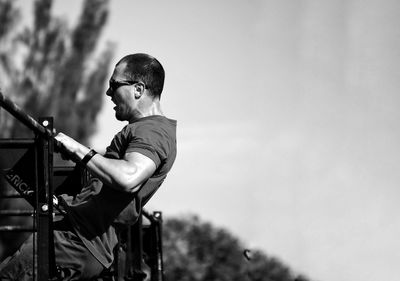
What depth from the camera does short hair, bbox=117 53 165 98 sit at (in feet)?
10.7

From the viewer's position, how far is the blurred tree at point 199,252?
2139 centimetres

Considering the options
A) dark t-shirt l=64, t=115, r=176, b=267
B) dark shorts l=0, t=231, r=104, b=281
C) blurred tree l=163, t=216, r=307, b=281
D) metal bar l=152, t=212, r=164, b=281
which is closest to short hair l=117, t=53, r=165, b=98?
dark t-shirt l=64, t=115, r=176, b=267

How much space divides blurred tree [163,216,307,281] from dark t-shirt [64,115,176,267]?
17.3 metres

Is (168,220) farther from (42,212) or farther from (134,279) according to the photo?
(42,212)

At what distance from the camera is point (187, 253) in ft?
74.2

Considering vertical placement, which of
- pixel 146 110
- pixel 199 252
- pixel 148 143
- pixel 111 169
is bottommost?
pixel 111 169

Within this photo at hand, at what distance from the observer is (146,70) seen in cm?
327

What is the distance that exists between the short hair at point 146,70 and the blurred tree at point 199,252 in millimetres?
17233

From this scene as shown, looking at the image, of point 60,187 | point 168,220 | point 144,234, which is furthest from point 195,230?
point 60,187

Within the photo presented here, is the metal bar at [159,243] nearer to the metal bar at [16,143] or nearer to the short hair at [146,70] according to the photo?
the short hair at [146,70]

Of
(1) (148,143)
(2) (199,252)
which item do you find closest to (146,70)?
(1) (148,143)

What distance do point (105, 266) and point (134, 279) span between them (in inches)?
68.6

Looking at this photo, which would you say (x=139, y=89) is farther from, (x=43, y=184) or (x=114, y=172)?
(x=43, y=184)

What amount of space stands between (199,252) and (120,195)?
20380mm
